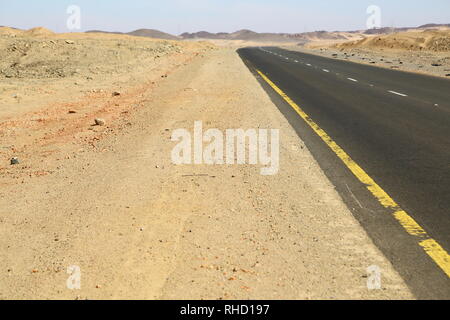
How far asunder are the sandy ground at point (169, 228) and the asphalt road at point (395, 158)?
0.21 m

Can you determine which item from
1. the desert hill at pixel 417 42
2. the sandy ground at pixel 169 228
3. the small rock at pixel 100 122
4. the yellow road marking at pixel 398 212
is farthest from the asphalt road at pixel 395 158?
the desert hill at pixel 417 42

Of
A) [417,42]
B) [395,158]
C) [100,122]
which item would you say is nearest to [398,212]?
[395,158]

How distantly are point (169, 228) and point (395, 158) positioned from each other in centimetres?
401

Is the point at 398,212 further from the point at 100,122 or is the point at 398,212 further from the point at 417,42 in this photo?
the point at 417,42

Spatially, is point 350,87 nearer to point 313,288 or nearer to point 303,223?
point 303,223

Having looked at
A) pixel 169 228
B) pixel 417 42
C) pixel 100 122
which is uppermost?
pixel 417 42

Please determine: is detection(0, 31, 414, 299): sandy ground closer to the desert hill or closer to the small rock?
the small rock

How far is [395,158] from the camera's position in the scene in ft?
22.6

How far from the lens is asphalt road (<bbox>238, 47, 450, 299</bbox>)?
151 inches

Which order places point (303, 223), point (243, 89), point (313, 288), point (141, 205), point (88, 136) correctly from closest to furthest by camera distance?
point (313, 288)
point (303, 223)
point (141, 205)
point (88, 136)
point (243, 89)

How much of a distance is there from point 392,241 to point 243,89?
12.4 meters
